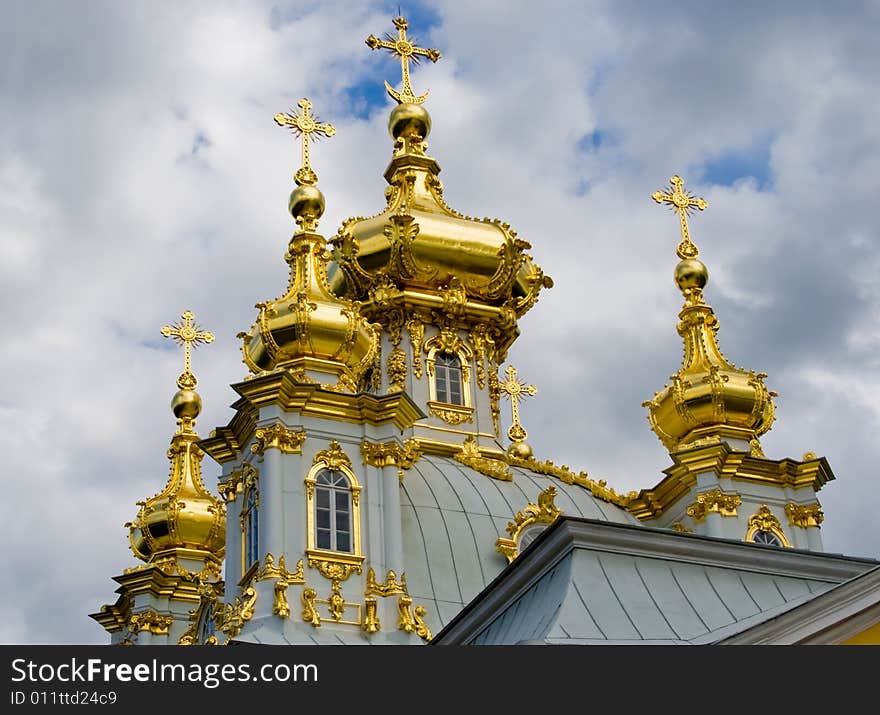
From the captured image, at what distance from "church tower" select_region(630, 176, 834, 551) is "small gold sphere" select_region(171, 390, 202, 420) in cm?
1104

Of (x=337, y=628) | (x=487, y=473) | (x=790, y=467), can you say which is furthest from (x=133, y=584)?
(x=790, y=467)

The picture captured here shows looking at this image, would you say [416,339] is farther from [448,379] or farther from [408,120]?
[408,120]

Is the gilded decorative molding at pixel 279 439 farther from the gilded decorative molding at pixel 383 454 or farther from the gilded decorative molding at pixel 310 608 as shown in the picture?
Result: the gilded decorative molding at pixel 310 608

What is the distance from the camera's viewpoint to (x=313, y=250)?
28219 millimetres

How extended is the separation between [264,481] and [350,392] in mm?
2168

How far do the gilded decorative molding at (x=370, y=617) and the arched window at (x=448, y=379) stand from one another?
24.8 ft

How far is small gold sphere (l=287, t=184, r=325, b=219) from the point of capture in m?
29.3

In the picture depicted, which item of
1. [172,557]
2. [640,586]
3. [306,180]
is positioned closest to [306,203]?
[306,180]

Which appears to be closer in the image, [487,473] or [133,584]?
[487,473]

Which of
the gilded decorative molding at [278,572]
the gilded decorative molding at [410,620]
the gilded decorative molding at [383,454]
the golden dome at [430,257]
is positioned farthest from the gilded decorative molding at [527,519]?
the golden dome at [430,257]

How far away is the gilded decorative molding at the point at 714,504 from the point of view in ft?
96.9

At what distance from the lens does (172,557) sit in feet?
115
